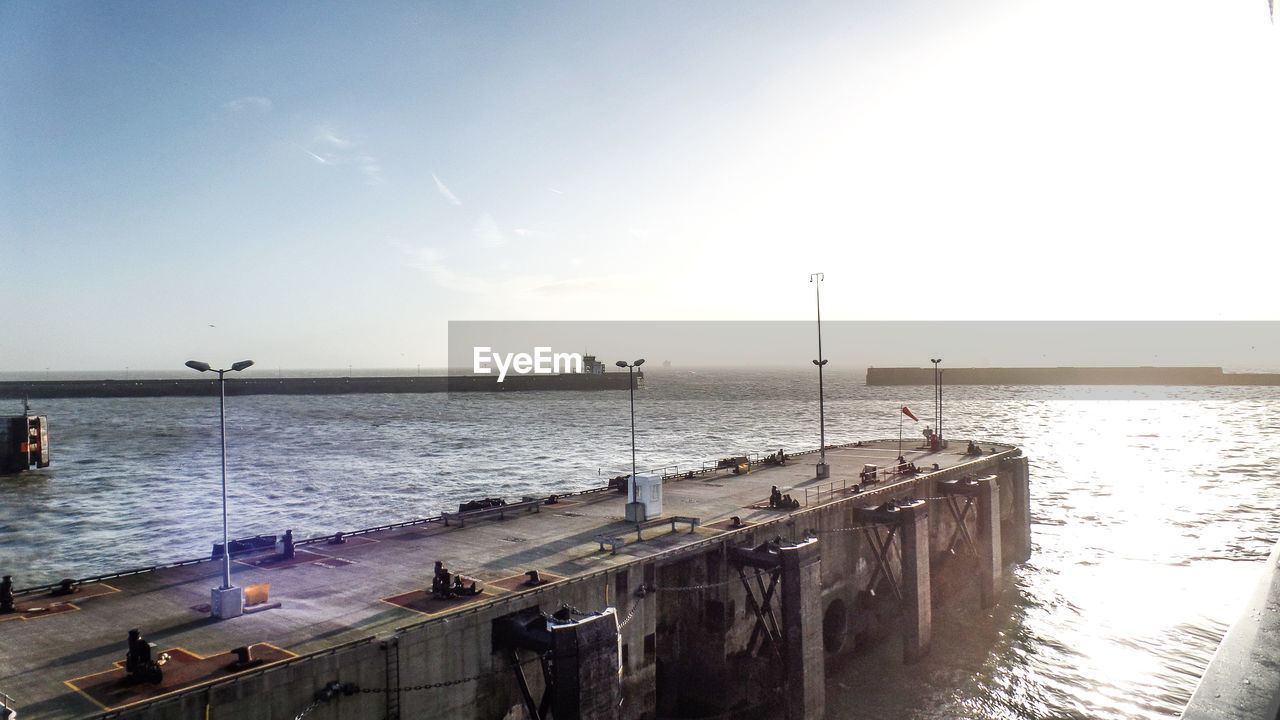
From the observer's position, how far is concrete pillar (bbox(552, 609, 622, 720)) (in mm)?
22969

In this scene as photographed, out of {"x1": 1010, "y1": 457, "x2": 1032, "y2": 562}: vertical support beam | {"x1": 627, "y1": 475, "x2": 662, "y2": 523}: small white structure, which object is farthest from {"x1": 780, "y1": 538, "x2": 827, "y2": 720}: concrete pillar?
{"x1": 1010, "y1": 457, "x2": 1032, "y2": 562}: vertical support beam

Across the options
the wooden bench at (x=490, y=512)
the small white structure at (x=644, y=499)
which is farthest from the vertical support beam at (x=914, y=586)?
the wooden bench at (x=490, y=512)

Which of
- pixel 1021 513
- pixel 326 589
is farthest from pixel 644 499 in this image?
pixel 1021 513

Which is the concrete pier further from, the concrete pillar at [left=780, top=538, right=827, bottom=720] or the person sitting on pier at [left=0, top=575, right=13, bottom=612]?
the person sitting on pier at [left=0, top=575, right=13, bottom=612]

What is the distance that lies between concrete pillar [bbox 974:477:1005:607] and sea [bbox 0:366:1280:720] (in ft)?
4.65

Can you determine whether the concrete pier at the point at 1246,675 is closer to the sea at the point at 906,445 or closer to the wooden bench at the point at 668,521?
the sea at the point at 906,445

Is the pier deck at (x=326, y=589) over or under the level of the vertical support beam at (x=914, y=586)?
over

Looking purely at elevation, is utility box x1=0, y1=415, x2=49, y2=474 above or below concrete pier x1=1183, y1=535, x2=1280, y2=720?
below

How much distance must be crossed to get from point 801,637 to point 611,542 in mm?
9289

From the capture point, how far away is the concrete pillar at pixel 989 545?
48.4m

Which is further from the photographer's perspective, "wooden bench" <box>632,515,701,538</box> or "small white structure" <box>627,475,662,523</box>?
"small white structure" <box>627,475,662,523</box>

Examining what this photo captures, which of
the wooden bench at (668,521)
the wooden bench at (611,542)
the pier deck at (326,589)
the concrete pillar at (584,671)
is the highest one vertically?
the wooden bench at (668,521)

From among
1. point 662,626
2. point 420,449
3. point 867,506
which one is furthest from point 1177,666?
point 420,449

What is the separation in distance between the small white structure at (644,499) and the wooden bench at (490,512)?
7219 millimetres
